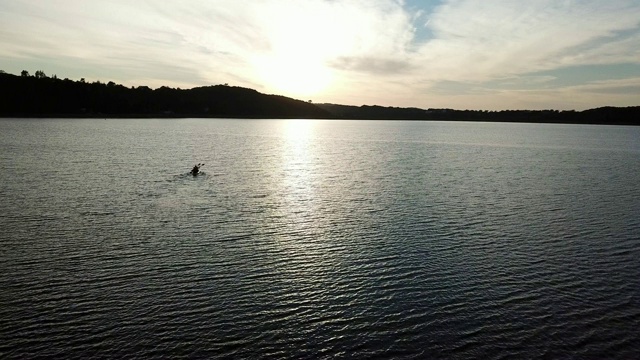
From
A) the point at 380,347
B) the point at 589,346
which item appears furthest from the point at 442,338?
the point at 589,346

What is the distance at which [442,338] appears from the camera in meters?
19.3

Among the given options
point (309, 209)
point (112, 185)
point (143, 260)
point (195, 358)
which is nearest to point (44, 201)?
point (112, 185)

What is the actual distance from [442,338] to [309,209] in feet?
86.3

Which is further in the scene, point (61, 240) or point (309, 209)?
point (309, 209)

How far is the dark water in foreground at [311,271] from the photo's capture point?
1881 cm

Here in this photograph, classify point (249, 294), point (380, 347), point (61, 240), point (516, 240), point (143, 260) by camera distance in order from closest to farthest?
point (380, 347), point (249, 294), point (143, 260), point (61, 240), point (516, 240)

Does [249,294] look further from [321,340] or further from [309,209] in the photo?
[309,209]

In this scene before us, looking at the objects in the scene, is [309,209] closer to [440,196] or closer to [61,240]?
[440,196]

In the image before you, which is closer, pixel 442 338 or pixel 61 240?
pixel 442 338

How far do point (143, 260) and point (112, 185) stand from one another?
Result: 2924 centimetres

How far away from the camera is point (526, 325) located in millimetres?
20656

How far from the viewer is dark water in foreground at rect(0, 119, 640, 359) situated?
18.8 meters

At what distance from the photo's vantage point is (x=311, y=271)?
88.3 ft

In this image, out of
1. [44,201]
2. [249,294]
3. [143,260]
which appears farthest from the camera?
[44,201]
